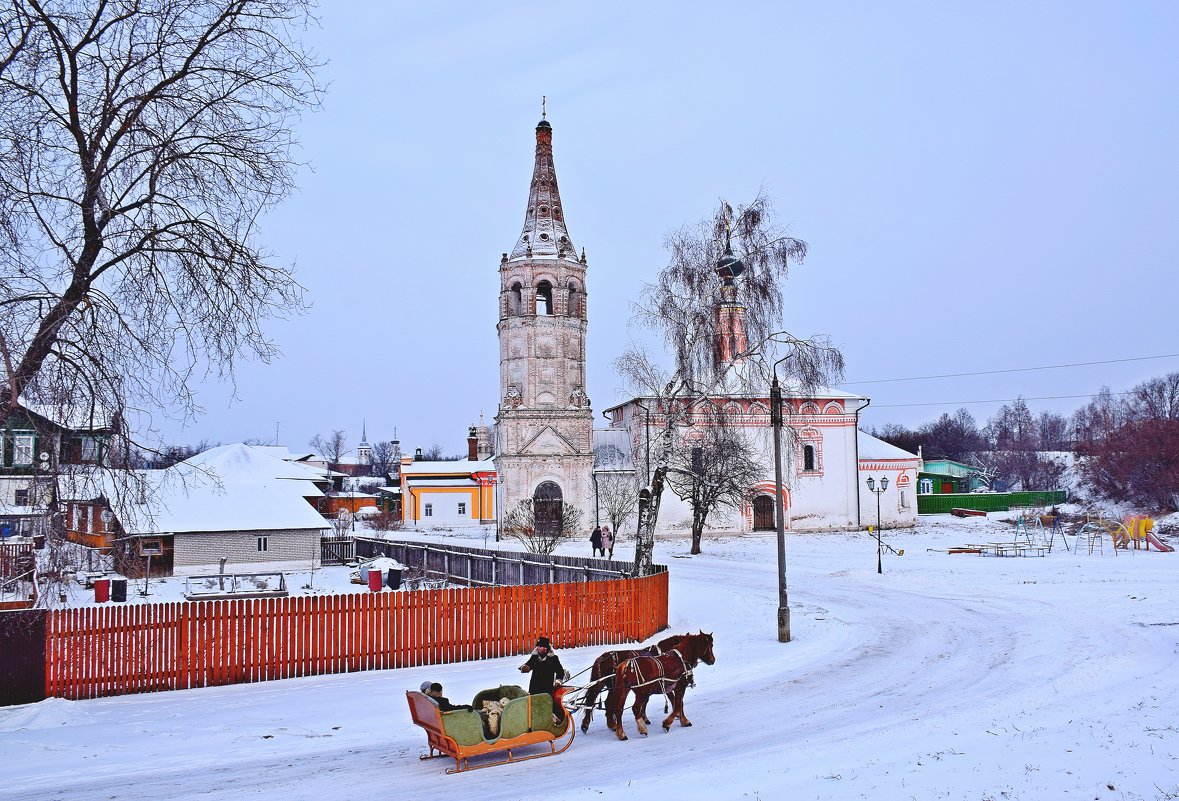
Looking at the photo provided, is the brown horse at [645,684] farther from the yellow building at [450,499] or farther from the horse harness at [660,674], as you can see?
the yellow building at [450,499]

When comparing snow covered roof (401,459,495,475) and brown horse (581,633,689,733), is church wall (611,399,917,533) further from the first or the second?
brown horse (581,633,689,733)

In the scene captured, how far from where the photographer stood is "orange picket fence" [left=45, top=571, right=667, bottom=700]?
1309 cm

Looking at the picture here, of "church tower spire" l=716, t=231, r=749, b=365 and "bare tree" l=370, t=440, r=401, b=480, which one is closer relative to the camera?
"church tower spire" l=716, t=231, r=749, b=365

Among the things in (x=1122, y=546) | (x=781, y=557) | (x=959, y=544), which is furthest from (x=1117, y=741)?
(x=959, y=544)

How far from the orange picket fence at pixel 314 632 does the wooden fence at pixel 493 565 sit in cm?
190

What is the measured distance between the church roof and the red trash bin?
25080mm

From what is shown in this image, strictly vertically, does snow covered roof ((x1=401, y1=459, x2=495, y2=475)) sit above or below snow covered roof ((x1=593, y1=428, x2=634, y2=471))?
below

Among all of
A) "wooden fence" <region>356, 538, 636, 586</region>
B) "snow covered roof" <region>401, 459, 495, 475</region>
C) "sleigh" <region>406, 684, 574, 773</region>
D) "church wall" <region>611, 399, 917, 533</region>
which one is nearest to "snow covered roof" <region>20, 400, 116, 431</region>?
"sleigh" <region>406, 684, 574, 773</region>

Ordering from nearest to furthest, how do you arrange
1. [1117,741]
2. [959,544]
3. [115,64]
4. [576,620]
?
[1117,741], [115,64], [576,620], [959,544]

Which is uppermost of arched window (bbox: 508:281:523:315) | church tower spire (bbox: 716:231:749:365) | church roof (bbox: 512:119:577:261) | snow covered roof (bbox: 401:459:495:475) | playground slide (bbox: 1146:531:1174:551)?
church roof (bbox: 512:119:577:261)

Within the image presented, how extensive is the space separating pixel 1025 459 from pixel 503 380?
90906 millimetres

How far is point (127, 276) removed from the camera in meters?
10.3

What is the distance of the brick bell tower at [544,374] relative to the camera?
161ft

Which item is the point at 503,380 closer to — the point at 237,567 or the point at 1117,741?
the point at 237,567
